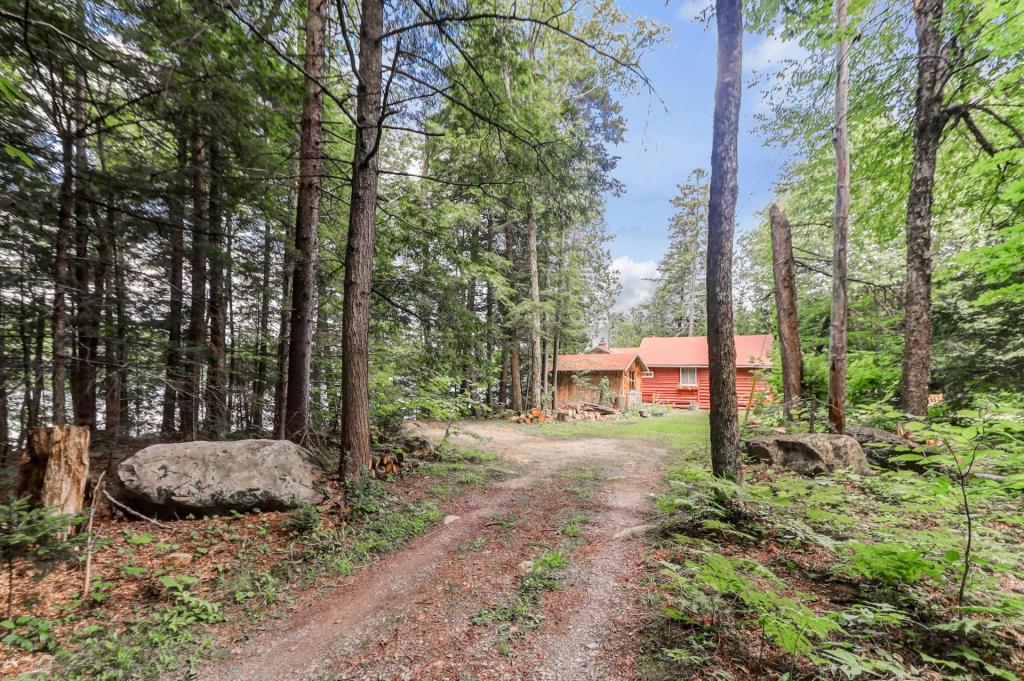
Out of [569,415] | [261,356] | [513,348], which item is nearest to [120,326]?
[261,356]

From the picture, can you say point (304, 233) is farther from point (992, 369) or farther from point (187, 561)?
point (992, 369)

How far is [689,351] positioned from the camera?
26.1 metres

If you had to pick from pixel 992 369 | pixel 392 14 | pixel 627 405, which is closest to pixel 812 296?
pixel 992 369

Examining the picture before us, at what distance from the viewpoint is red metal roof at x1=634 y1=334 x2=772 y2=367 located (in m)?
23.4

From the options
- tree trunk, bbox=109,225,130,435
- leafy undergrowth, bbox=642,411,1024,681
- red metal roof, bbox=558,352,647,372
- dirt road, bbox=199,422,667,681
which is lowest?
dirt road, bbox=199,422,667,681

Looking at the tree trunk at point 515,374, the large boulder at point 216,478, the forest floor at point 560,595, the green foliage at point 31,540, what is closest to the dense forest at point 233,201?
the large boulder at point 216,478

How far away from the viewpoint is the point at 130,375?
5285 millimetres

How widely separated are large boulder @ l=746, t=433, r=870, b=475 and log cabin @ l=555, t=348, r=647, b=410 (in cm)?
1588

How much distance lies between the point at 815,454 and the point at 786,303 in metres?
4.50

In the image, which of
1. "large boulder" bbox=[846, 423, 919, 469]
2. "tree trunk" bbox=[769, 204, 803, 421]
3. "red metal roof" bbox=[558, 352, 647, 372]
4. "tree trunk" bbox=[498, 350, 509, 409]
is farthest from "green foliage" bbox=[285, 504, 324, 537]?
"red metal roof" bbox=[558, 352, 647, 372]

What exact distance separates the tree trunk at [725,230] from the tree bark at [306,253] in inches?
233

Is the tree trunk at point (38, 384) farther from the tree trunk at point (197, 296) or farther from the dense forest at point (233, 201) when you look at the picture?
the tree trunk at point (197, 296)

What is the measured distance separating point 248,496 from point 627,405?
21.2 metres

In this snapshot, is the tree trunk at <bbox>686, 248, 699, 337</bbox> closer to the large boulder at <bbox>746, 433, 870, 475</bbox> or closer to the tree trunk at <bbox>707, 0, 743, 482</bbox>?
the large boulder at <bbox>746, 433, 870, 475</bbox>
